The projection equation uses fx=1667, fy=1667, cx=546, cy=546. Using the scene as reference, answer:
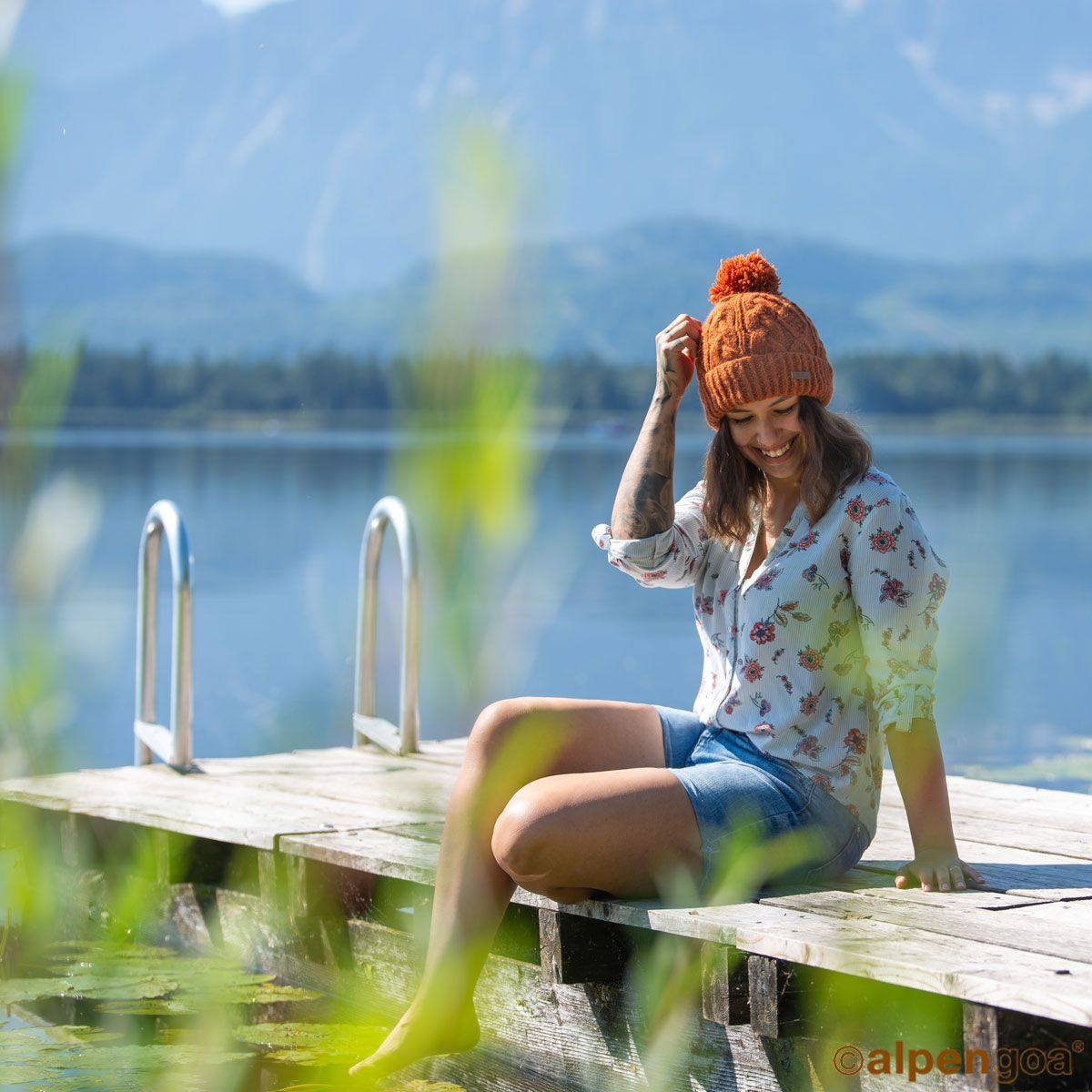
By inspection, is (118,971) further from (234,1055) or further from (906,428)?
(906,428)

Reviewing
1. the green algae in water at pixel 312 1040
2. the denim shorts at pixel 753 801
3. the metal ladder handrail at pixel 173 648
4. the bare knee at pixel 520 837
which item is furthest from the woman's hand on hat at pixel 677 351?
the metal ladder handrail at pixel 173 648

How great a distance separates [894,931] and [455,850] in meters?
0.72

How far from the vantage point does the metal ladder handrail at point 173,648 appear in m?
4.85

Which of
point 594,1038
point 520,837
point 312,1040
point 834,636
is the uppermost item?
point 834,636

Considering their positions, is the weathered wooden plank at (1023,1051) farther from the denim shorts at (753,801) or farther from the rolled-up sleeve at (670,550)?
the rolled-up sleeve at (670,550)

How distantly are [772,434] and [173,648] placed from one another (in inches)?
104

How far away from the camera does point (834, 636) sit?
2852mm

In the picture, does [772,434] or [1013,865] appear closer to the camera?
[772,434]

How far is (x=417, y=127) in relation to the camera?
654 millimetres

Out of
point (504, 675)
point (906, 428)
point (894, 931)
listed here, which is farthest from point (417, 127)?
point (906, 428)

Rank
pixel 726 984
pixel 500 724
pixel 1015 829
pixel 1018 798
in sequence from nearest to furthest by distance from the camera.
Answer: pixel 726 984 < pixel 500 724 < pixel 1015 829 < pixel 1018 798

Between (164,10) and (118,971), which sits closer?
(164,10)

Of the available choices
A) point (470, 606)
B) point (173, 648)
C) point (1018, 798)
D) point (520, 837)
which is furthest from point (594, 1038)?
point (470, 606)

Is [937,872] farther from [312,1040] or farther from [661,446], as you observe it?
[312,1040]
